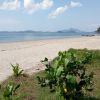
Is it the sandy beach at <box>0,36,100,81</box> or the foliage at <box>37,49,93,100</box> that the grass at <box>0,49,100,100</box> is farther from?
the sandy beach at <box>0,36,100,81</box>

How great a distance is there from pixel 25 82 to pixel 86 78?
11.2 feet

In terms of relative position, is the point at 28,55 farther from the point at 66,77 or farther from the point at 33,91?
the point at 66,77

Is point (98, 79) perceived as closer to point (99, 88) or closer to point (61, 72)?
point (99, 88)

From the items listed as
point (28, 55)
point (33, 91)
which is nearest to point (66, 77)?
point (33, 91)

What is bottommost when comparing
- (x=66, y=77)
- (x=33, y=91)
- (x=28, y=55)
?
(x=28, y=55)

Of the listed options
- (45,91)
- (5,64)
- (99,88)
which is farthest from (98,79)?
(5,64)

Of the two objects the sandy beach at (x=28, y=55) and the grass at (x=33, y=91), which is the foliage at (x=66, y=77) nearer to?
the grass at (x=33, y=91)

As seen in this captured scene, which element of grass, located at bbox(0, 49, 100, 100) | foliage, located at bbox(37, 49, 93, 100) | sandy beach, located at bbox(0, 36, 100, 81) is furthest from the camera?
sandy beach, located at bbox(0, 36, 100, 81)

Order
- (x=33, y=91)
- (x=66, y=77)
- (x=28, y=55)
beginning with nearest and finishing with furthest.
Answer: (x=66, y=77) → (x=33, y=91) → (x=28, y=55)

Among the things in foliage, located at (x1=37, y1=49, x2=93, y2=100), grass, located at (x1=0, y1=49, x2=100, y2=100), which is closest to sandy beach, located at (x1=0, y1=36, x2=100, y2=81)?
grass, located at (x1=0, y1=49, x2=100, y2=100)

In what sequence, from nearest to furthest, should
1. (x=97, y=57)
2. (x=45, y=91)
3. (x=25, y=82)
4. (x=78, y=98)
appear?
(x=78, y=98) → (x=45, y=91) → (x=25, y=82) → (x=97, y=57)

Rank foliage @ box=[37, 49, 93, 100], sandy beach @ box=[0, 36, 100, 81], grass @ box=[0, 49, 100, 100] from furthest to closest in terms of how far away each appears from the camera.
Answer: sandy beach @ box=[0, 36, 100, 81]
grass @ box=[0, 49, 100, 100]
foliage @ box=[37, 49, 93, 100]

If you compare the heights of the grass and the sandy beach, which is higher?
the grass

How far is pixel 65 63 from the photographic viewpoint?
793 cm
